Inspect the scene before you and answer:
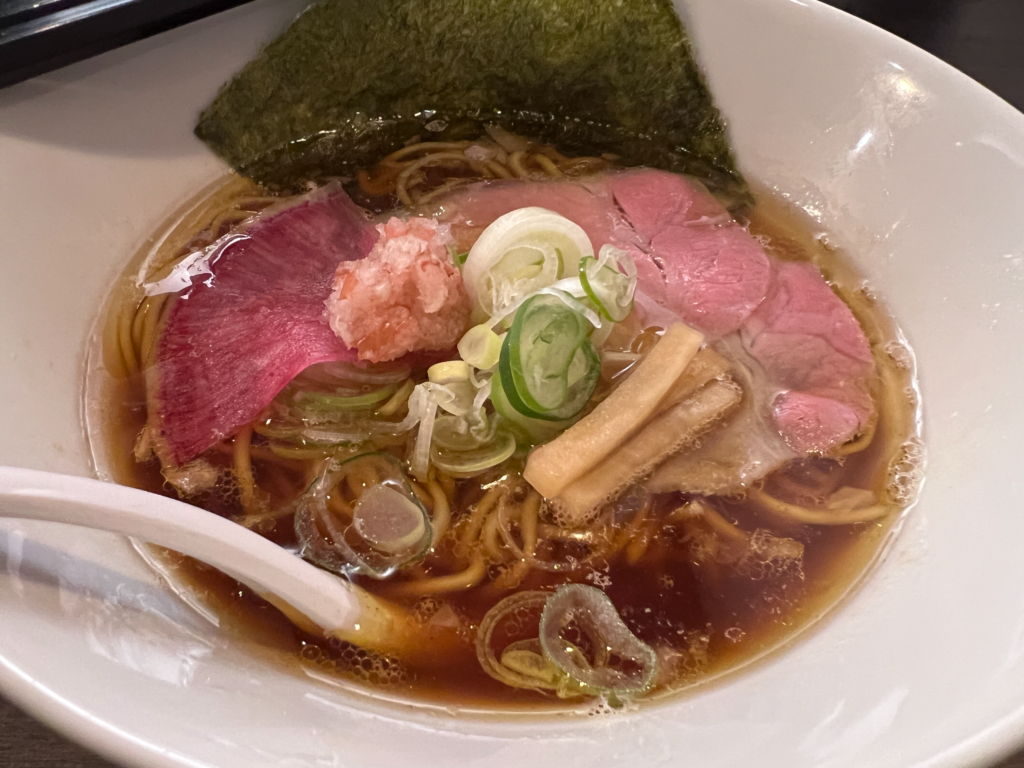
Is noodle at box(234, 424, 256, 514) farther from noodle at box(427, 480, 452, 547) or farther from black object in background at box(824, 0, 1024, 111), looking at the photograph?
black object in background at box(824, 0, 1024, 111)

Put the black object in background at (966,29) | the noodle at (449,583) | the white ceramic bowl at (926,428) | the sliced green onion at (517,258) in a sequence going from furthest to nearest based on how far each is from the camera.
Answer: the black object in background at (966,29)
the sliced green onion at (517,258)
the noodle at (449,583)
the white ceramic bowl at (926,428)

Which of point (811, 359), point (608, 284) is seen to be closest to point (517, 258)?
point (608, 284)

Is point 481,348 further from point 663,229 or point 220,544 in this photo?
point 663,229

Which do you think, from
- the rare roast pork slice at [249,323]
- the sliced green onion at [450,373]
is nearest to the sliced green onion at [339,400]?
the rare roast pork slice at [249,323]

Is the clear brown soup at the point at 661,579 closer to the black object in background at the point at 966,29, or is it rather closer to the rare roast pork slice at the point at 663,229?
the rare roast pork slice at the point at 663,229

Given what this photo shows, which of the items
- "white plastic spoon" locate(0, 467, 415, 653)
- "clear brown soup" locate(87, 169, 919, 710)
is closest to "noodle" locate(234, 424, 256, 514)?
"clear brown soup" locate(87, 169, 919, 710)
